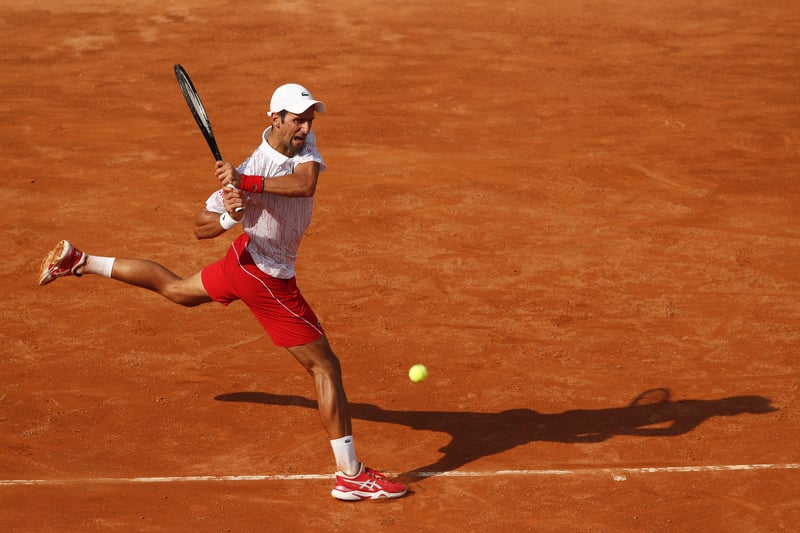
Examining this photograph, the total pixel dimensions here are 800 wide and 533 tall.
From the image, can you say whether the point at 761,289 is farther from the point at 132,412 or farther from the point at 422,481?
the point at 132,412

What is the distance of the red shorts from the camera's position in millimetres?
7160

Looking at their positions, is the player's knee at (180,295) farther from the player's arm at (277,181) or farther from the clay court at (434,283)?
the player's arm at (277,181)

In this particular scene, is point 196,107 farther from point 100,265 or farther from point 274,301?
point 274,301

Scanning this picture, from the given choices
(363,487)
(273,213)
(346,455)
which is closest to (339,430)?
(346,455)

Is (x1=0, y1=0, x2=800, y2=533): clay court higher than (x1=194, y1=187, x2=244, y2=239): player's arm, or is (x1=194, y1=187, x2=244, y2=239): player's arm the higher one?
(x1=194, y1=187, x2=244, y2=239): player's arm

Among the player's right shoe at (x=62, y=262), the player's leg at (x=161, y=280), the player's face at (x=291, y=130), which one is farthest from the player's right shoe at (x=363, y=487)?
the player's right shoe at (x=62, y=262)

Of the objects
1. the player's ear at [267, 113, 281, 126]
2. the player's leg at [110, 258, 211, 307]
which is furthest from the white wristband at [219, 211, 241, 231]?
the player's leg at [110, 258, 211, 307]

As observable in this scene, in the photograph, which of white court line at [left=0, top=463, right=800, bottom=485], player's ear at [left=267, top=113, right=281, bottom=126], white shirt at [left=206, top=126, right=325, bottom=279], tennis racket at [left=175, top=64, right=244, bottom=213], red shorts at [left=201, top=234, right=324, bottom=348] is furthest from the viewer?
tennis racket at [left=175, top=64, right=244, bottom=213]

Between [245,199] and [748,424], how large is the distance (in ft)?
13.6

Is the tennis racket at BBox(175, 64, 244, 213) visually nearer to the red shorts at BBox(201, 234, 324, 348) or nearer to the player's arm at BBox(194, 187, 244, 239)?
the player's arm at BBox(194, 187, 244, 239)

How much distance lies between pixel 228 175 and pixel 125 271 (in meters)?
1.81

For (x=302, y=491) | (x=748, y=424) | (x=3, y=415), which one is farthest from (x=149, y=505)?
(x=748, y=424)

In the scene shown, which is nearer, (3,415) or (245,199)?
(245,199)

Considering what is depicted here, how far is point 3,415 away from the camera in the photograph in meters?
8.15
